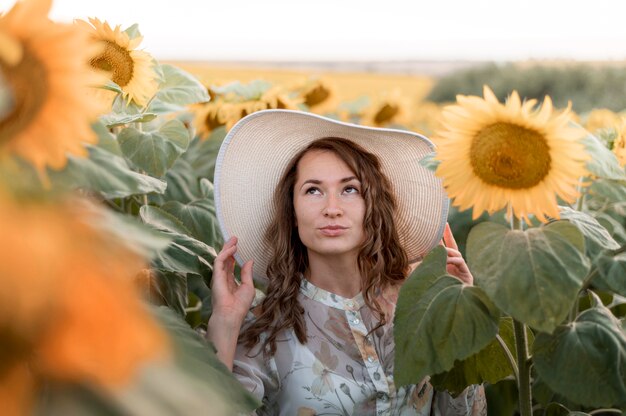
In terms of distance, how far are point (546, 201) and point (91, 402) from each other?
3.52 feet

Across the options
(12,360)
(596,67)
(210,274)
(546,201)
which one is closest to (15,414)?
(12,360)

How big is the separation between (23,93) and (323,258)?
4.18 feet

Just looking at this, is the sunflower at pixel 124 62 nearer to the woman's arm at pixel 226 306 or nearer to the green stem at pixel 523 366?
the woman's arm at pixel 226 306

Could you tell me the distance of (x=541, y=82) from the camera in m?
16.0

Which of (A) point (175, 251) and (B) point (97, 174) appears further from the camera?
(A) point (175, 251)

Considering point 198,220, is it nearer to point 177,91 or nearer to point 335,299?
point 177,91

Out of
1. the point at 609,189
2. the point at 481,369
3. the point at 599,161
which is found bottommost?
the point at 481,369

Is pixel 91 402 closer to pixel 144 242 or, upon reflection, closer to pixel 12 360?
pixel 12 360

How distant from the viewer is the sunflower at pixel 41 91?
1029 mm

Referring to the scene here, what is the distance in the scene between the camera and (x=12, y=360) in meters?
0.74

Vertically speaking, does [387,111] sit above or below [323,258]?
below

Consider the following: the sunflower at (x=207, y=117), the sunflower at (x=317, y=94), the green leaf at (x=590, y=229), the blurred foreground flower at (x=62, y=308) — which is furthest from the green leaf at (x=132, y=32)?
the sunflower at (x=317, y=94)

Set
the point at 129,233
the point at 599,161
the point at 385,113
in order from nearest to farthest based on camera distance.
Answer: the point at 129,233, the point at 599,161, the point at 385,113

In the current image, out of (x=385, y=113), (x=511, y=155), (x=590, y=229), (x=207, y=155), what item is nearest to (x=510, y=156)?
(x=511, y=155)
